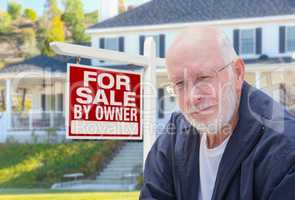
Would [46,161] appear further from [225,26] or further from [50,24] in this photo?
[50,24]

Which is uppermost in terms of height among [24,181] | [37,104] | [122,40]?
[122,40]

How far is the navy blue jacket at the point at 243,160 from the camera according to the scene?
5.09 feet

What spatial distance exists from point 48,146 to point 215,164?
20.7 metres

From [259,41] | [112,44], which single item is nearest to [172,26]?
[112,44]

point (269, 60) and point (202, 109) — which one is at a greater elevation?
point (269, 60)

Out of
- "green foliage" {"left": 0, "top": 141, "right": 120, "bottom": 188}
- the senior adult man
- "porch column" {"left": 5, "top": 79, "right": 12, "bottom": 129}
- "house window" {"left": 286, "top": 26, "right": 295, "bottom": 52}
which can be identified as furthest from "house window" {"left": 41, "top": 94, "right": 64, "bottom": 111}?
the senior adult man

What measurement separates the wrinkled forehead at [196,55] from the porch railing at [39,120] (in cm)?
2185

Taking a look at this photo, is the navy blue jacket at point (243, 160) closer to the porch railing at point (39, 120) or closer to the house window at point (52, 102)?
the porch railing at point (39, 120)

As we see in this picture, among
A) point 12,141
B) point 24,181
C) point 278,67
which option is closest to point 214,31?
point 24,181

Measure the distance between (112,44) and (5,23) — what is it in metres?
44.7

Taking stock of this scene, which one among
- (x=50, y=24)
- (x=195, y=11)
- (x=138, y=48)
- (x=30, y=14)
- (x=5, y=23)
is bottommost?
(x=138, y=48)

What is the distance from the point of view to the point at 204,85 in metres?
1.67

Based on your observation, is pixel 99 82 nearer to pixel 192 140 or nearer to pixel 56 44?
pixel 56 44

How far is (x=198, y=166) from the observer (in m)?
1.80
